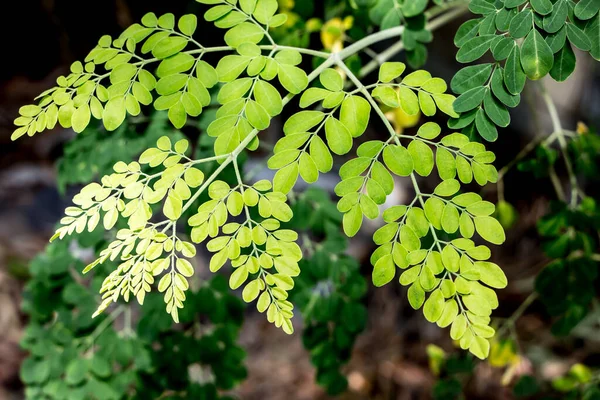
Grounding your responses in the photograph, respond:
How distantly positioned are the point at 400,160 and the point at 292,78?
0.21m

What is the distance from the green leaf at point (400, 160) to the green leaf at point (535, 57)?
22cm

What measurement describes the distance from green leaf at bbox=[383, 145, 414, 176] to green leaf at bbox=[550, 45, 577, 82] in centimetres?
26

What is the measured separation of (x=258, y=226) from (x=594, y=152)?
918mm

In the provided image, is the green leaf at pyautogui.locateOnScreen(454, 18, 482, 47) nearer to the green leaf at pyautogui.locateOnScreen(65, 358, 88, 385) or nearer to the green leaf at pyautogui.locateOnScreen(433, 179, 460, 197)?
the green leaf at pyautogui.locateOnScreen(433, 179, 460, 197)

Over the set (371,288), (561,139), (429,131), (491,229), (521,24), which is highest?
(521,24)

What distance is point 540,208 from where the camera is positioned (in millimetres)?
3273

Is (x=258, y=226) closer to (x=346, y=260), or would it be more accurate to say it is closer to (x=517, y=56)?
(x=517, y=56)

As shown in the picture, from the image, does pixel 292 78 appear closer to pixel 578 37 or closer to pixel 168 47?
pixel 168 47

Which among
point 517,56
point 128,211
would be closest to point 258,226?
point 128,211

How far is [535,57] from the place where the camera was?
0.83 metres

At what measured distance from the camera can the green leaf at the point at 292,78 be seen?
0.87 meters

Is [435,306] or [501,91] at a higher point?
[501,91]

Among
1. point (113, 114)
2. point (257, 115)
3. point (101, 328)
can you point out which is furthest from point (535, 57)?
point (101, 328)

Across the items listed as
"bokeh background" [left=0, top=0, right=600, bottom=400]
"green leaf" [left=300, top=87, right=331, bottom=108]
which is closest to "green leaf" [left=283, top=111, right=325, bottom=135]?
"green leaf" [left=300, top=87, right=331, bottom=108]
